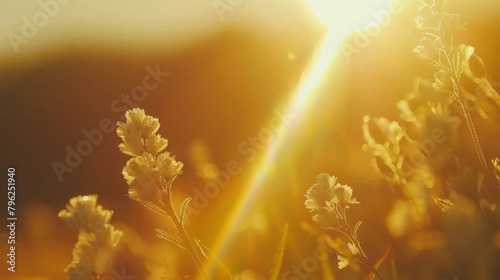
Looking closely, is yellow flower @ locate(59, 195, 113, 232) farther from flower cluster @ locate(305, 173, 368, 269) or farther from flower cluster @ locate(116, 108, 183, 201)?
flower cluster @ locate(305, 173, 368, 269)

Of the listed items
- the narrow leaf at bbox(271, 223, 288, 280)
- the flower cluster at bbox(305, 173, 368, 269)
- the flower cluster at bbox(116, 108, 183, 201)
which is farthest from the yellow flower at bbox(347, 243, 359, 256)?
the flower cluster at bbox(116, 108, 183, 201)

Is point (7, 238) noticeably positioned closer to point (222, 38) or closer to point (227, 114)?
point (227, 114)

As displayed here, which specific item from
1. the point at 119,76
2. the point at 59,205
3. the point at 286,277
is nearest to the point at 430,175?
the point at 286,277

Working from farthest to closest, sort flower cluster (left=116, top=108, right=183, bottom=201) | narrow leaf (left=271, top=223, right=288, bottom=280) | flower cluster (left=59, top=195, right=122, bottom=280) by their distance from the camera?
narrow leaf (left=271, top=223, right=288, bottom=280)
flower cluster (left=116, top=108, right=183, bottom=201)
flower cluster (left=59, top=195, right=122, bottom=280)

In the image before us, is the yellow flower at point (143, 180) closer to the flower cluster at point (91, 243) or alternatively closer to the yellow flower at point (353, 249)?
the flower cluster at point (91, 243)

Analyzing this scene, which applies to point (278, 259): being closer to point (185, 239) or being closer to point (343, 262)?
point (343, 262)

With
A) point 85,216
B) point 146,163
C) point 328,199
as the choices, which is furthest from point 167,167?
point 328,199

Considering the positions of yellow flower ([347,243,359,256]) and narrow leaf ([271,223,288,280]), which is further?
narrow leaf ([271,223,288,280])
